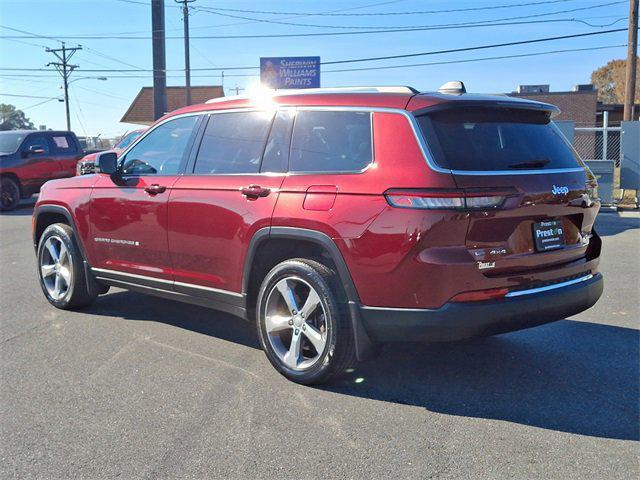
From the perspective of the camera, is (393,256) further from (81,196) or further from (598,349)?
(81,196)

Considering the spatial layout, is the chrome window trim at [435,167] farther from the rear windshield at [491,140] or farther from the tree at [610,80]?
the tree at [610,80]

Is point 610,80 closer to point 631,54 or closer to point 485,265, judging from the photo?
point 631,54

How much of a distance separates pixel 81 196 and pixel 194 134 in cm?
147

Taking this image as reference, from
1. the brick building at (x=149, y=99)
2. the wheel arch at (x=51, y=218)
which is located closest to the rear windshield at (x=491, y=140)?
the wheel arch at (x=51, y=218)

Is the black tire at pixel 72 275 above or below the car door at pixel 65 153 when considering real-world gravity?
below

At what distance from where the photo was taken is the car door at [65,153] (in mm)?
16922

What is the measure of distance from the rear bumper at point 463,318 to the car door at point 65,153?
15.2 meters

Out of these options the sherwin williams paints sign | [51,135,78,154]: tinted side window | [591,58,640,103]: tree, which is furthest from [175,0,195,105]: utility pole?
[591,58,640,103]: tree

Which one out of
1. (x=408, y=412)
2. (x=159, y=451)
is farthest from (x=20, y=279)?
(x=408, y=412)

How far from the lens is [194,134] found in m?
5.05

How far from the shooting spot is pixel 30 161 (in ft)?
53.4

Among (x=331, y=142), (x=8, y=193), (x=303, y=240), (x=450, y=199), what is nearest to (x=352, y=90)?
(x=331, y=142)

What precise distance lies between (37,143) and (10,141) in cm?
66

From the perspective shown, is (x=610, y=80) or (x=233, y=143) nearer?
(x=233, y=143)
